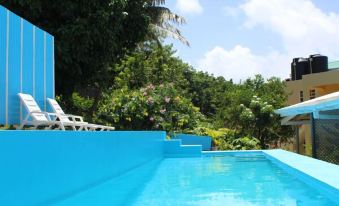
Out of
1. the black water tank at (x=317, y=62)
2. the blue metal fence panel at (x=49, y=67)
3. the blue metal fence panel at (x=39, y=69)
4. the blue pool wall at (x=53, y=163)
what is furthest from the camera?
the black water tank at (x=317, y=62)

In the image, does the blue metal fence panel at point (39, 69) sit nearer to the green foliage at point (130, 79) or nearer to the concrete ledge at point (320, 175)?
the green foliage at point (130, 79)

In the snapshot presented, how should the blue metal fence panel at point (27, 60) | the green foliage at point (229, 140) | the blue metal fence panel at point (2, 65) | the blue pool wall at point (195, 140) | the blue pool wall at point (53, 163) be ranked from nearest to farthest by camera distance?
1. the blue pool wall at point (53, 163)
2. the blue metal fence panel at point (2, 65)
3. the blue metal fence panel at point (27, 60)
4. the blue pool wall at point (195, 140)
5. the green foliage at point (229, 140)

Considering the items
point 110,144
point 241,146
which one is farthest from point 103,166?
point 241,146

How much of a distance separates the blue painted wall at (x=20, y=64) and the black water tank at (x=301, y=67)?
2377cm

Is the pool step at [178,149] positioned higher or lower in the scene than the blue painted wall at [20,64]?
lower

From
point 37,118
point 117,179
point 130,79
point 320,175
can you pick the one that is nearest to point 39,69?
point 37,118

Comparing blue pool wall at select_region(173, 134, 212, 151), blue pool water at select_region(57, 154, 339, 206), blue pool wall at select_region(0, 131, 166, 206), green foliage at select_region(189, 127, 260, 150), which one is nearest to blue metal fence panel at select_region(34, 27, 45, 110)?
blue pool wall at select_region(0, 131, 166, 206)

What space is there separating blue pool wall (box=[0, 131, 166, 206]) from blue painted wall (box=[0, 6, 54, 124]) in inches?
79.3

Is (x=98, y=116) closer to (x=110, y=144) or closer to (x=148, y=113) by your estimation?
(x=148, y=113)

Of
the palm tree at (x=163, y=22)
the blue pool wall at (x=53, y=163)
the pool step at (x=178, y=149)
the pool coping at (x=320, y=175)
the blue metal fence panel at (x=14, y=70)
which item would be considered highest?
the palm tree at (x=163, y=22)

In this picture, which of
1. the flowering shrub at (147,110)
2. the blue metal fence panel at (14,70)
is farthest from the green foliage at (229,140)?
the blue metal fence panel at (14,70)

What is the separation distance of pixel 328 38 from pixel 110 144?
20.3m

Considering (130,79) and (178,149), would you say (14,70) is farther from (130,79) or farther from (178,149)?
(130,79)

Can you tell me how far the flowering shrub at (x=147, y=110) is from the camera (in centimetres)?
1702
